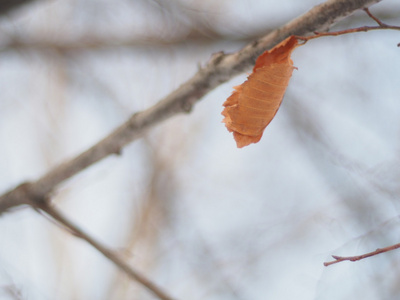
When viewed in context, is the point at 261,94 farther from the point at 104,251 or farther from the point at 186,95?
the point at 104,251

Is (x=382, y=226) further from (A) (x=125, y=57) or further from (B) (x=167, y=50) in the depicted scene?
(A) (x=125, y=57)

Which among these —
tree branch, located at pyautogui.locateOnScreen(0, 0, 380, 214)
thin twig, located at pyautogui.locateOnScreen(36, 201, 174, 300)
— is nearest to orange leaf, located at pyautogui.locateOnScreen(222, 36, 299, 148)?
tree branch, located at pyautogui.locateOnScreen(0, 0, 380, 214)

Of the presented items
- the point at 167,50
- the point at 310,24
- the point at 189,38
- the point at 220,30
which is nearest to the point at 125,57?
the point at 167,50

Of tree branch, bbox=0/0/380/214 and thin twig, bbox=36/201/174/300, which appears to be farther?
thin twig, bbox=36/201/174/300

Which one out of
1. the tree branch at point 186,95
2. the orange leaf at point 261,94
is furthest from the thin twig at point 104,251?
the orange leaf at point 261,94

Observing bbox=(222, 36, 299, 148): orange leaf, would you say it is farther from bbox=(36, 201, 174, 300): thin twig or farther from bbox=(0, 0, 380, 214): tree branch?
bbox=(36, 201, 174, 300): thin twig
